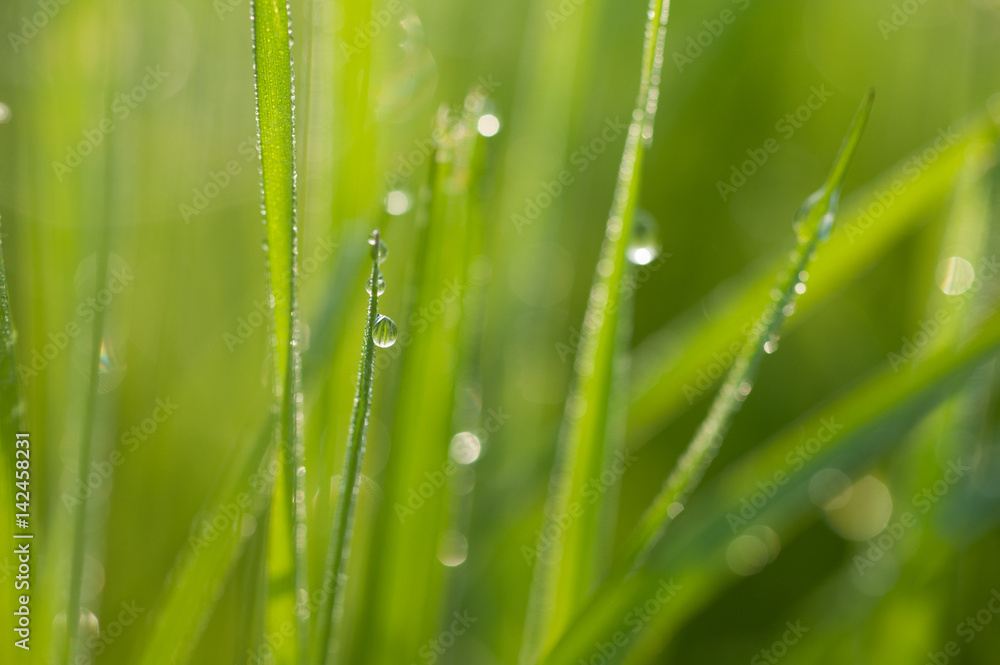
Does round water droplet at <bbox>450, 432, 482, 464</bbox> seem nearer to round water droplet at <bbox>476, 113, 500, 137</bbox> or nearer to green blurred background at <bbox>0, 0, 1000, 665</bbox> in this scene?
green blurred background at <bbox>0, 0, 1000, 665</bbox>

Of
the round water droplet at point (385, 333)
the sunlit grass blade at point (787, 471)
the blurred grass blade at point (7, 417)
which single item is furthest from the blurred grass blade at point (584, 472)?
the blurred grass blade at point (7, 417)

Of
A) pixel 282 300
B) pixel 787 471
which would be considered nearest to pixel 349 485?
pixel 282 300

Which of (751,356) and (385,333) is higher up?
(385,333)

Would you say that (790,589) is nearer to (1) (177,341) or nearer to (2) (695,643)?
(2) (695,643)

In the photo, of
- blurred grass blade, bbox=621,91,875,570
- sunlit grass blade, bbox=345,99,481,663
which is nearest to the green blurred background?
sunlit grass blade, bbox=345,99,481,663

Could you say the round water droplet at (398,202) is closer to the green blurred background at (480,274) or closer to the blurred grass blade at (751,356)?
the green blurred background at (480,274)

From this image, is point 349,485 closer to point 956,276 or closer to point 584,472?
point 584,472

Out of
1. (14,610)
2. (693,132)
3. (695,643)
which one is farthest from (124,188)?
(693,132)
